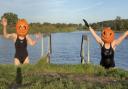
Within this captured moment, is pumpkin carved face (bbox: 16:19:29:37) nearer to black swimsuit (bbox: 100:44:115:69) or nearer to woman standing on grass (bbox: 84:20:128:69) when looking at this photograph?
woman standing on grass (bbox: 84:20:128:69)

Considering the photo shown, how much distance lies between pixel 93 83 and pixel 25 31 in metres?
3.87

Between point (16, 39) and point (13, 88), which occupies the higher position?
point (16, 39)

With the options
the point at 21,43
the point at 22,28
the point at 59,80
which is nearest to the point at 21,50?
the point at 21,43

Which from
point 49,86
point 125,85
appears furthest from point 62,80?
point 125,85

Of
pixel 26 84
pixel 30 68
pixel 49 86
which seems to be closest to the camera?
pixel 49 86

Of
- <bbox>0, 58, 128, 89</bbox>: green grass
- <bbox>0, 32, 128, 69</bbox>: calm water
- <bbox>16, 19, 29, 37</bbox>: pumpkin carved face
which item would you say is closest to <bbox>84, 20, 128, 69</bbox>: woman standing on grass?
<bbox>0, 58, 128, 89</bbox>: green grass

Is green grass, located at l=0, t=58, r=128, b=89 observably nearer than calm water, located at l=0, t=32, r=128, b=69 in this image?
Yes

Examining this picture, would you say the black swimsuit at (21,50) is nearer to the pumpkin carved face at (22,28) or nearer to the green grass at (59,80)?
the pumpkin carved face at (22,28)

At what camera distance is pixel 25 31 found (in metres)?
11.6

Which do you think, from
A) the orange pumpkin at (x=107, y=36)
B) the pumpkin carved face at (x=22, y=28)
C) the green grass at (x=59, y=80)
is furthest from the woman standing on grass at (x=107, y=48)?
the pumpkin carved face at (x=22, y=28)

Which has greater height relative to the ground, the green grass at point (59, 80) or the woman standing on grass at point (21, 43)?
the woman standing on grass at point (21, 43)

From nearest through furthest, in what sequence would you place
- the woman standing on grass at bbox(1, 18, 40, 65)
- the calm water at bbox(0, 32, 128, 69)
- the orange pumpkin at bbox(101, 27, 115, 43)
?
1. the orange pumpkin at bbox(101, 27, 115, 43)
2. the woman standing on grass at bbox(1, 18, 40, 65)
3. the calm water at bbox(0, 32, 128, 69)

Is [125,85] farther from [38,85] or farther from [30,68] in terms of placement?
[30,68]

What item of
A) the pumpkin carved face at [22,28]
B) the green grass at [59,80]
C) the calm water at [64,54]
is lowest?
the calm water at [64,54]
